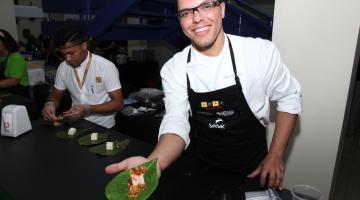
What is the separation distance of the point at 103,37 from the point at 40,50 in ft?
11.1

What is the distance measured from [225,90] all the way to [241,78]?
99 millimetres

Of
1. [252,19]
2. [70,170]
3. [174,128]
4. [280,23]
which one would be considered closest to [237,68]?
[174,128]

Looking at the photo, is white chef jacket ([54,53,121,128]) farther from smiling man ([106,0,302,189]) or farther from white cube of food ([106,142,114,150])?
smiling man ([106,0,302,189])

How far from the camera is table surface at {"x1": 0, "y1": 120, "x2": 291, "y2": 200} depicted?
3.59ft

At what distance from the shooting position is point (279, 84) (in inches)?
52.9

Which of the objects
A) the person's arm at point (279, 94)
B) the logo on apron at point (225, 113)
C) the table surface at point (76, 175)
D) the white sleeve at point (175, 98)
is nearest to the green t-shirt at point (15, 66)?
the table surface at point (76, 175)

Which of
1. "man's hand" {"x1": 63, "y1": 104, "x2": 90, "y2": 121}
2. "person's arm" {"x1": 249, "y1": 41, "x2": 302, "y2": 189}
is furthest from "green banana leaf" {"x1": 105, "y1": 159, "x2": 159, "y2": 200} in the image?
"man's hand" {"x1": 63, "y1": 104, "x2": 90, "y2": 121}

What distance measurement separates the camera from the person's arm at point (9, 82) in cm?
324

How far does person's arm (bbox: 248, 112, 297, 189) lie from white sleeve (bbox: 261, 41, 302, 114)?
0.04 metres

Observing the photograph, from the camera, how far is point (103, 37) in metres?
2.96

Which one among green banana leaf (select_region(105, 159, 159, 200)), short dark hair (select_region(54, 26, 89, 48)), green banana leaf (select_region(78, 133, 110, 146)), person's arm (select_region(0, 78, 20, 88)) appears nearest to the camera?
green banana leaf (select_region(105, 159, 159, 200))

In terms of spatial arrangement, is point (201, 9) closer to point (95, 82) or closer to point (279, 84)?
point (279, 84)

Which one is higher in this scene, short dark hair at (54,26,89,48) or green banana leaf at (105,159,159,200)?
short dark hair at (54,26,89,48)

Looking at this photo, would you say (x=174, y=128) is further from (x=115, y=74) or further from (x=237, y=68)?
(x=115, y=74)
